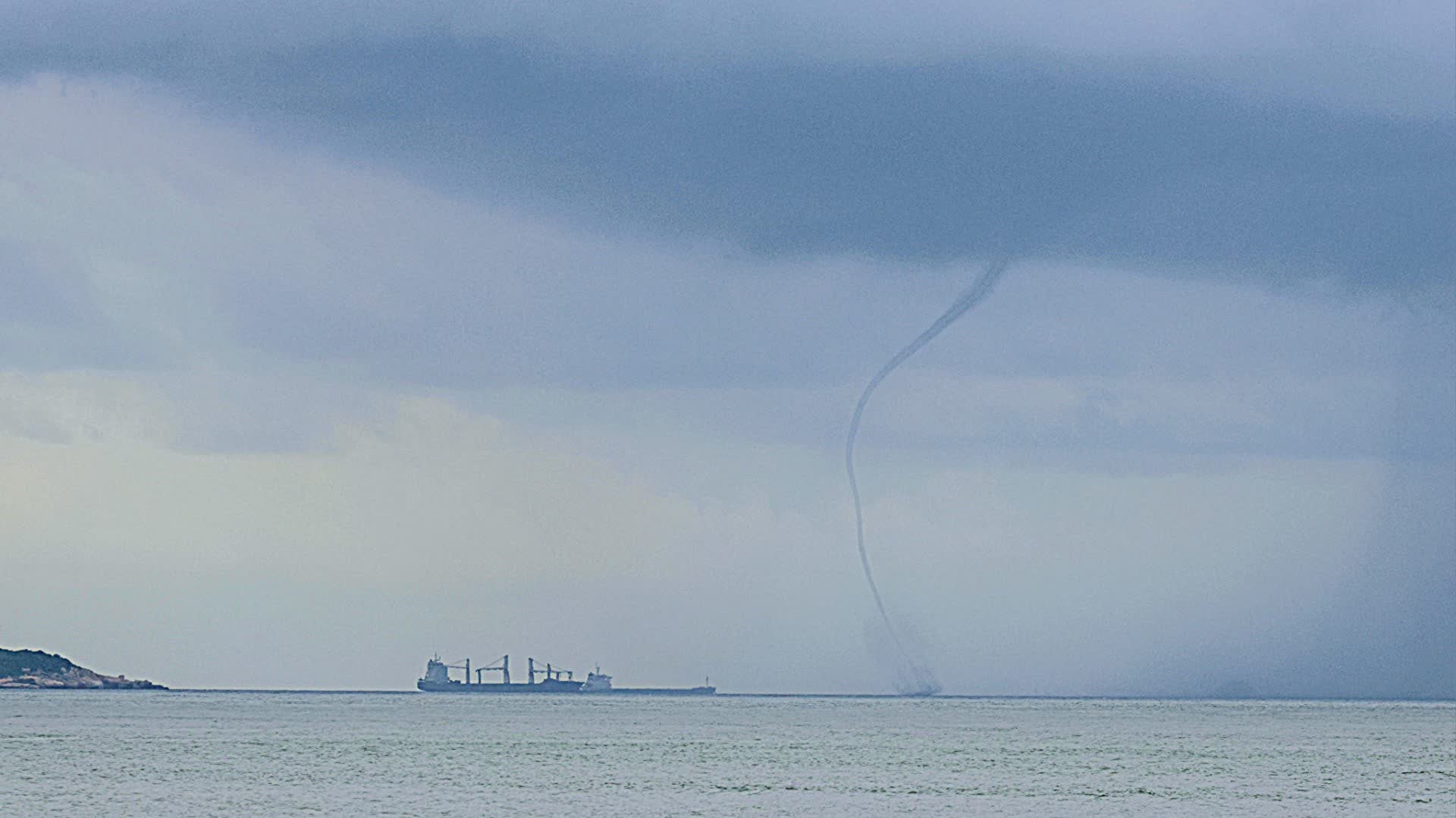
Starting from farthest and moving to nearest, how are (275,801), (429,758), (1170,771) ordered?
(429,758) → (1170,771) → (275,801)

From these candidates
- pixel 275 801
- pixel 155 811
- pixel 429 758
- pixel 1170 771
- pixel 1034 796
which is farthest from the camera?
pixel 429 758

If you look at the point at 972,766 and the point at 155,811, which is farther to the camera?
the point at 972,766

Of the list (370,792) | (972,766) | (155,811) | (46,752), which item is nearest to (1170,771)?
(972,766)

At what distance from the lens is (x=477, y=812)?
11606 cm

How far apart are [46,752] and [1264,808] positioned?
10859cm

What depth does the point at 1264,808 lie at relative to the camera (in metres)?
124

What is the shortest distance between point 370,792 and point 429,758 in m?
46.3

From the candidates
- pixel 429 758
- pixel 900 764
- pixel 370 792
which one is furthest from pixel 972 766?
pixel 370 792

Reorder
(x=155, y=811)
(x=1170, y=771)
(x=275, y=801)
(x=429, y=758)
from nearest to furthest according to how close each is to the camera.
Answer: (x=155, y=811) < (x=275, y=801) < (x=1170, y=771) < (x=429, y=758)

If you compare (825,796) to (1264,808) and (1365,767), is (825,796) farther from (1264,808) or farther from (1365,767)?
(1365,767)

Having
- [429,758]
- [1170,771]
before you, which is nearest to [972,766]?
[1170,771]

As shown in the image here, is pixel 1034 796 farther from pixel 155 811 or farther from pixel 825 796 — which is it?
pixel 155 811

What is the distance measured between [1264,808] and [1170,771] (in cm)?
4091

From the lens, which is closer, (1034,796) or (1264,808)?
(1264,808)
